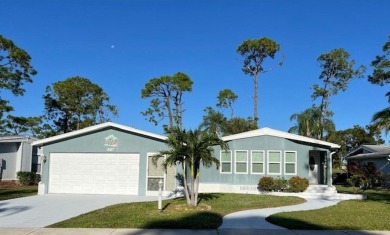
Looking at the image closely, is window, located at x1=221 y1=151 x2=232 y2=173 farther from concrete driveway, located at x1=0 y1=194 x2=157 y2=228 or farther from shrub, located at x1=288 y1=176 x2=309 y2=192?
concrete driveway, located at x1=0 y1=194 x2=157 y2=228

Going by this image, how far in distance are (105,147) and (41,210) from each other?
713 cm

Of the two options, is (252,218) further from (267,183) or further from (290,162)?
(290,162)

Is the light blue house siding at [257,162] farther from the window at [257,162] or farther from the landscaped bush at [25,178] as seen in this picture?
the landscaped bush at [25,178]

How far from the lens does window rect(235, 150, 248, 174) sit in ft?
71.1

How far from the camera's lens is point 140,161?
20.3 meters

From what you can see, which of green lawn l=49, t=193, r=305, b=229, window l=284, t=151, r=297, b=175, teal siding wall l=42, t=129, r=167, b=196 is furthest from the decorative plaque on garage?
window l=284, t=151, r=297, b=175

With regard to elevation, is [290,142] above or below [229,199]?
above

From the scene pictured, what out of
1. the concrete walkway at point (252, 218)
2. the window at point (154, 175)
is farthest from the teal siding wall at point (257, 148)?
the concrete walkway at point (252, 218)

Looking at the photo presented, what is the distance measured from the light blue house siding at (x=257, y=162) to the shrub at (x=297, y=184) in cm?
76

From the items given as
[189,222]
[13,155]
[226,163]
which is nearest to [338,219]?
[189,222]

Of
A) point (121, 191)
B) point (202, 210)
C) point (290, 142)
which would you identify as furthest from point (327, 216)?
point (121, 191)

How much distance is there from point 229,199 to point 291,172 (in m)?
5.67

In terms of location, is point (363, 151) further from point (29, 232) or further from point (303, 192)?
point (29, 232)

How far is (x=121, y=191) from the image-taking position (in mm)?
20312
